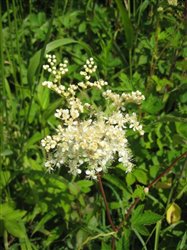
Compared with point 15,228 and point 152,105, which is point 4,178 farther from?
point 152,105

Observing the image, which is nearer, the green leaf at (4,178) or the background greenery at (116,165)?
the background greenery at (116,165)

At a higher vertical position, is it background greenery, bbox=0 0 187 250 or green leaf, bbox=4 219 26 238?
background greenery, bbox=0 0 187 250

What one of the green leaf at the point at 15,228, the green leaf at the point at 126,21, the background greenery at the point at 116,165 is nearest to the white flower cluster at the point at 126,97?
the background greenery at the point at 116,165

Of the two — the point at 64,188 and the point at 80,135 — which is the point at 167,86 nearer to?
the point at 64,188

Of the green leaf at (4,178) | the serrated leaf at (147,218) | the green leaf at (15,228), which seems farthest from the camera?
the green leaf at (4,178)

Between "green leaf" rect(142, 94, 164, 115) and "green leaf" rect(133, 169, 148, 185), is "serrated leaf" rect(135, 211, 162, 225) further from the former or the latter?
"green leaf" rect(142, 94, 164, 115)

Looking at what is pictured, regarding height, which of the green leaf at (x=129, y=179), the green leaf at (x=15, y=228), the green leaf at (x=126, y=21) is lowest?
the green leaf at (x=15, y=228)

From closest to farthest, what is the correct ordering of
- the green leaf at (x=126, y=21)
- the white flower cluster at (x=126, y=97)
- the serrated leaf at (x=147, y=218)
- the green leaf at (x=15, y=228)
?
1. the white flower cluster at (x=126, y=97)
2. the serrated leaf at (x=147, y=218)
3. the green leaf at (x=126, y=21)
4. the green leaf at (x=15, y=228)

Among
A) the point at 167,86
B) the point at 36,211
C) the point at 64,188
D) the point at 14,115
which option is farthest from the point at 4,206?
the point at 167,86

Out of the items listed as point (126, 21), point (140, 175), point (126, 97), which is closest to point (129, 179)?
point (140, 175)

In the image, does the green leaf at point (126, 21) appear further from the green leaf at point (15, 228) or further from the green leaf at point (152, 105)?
the green leaf at point (15, 228)

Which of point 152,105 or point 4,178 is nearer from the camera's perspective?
point 152,105

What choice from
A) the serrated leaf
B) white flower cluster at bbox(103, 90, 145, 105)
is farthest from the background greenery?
white flower cluster at bbox(103, 90, 145, 105)
